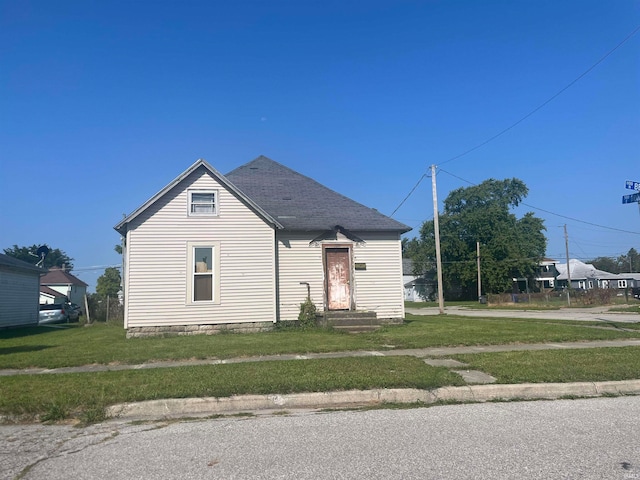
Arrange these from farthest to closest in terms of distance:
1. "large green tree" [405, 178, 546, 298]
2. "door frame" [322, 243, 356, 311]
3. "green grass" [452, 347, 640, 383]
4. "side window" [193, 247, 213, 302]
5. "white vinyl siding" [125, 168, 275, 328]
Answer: "large green tree" [405, 178, 546, 298], "door frame" [322, 243, 356, 311], "side window" [193, 247, 213, 302], "white vinyl siding" [125, 168, 275, 328], "green grass" [452, 347, 640, 383]

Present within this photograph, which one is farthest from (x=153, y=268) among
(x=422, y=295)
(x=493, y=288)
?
(x=422, y=295)

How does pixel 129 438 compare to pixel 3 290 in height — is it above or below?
below

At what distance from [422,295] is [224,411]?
68239 mm

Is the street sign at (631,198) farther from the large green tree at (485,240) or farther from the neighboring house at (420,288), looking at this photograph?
the neighboring house at (420,288)

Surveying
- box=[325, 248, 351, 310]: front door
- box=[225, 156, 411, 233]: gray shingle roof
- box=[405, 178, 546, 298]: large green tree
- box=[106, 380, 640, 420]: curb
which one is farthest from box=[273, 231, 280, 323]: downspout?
box=[405, 178, 546, 298]: large green tree

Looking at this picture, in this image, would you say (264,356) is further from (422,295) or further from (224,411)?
(422,295)

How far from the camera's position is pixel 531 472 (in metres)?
4.27

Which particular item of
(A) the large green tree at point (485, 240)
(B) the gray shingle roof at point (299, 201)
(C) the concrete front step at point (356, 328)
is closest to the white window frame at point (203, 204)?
(B) the gray shingle roof at point (299, 201)

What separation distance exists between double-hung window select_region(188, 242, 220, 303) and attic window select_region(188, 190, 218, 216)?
1038 millimetres

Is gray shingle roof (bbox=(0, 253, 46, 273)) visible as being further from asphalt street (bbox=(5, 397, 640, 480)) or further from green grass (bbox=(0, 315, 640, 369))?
asphalt street (bbox=(5, 397, 640, 480))

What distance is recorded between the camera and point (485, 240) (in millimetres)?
62062

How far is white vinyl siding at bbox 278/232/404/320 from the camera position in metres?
16.9

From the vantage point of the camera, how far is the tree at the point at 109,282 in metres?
62.3

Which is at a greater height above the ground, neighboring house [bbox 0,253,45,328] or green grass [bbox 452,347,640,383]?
neighboring house [bbox 0,253,45,328]
